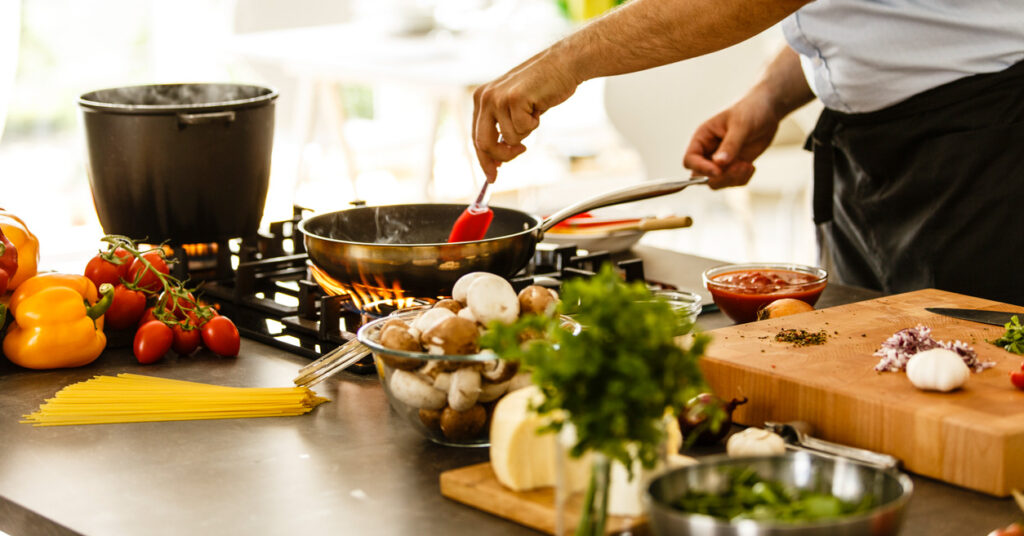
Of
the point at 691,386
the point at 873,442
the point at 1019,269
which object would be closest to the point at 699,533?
the point at 691,386

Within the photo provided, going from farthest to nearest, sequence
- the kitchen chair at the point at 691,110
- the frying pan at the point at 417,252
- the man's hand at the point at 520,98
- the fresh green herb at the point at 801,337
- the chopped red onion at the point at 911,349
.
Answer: the kitchen chair at the point at 691,110, the man's hand at the point at 520,98, the frying pan at the point at 417,252, the fresh green herb at the point at 801,337, the chopped red onion at the point at 911,349

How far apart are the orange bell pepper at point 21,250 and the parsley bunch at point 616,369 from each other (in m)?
0.96

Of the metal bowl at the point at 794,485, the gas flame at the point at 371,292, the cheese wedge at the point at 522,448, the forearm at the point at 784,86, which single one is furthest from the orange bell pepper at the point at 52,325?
the forearm at the point at 784,86

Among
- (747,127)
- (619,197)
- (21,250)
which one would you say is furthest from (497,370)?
(747,127)

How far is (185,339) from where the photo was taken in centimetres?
146

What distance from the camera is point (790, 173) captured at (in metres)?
4.03

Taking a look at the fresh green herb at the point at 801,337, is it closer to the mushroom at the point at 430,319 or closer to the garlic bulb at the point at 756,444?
the garlic bulb at the point at 756,444

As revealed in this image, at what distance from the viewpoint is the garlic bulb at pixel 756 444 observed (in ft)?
3.29

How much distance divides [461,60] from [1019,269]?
107 inches

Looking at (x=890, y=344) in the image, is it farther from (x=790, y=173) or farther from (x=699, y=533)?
(x=790, y=173)

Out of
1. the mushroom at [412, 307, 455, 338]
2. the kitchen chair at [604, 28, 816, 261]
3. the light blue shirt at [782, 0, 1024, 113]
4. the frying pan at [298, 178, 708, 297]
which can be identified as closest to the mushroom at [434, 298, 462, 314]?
the mushroom at [412, 307, 455, 338]

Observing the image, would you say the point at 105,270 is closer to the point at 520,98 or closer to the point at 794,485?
the point at 520,98

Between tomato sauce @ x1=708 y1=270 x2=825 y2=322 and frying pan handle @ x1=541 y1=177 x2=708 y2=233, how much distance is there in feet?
0.54

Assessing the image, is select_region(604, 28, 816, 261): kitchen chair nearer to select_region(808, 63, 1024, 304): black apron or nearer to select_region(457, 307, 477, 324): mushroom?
select_region(808, 63, 1024, 304): black apron
